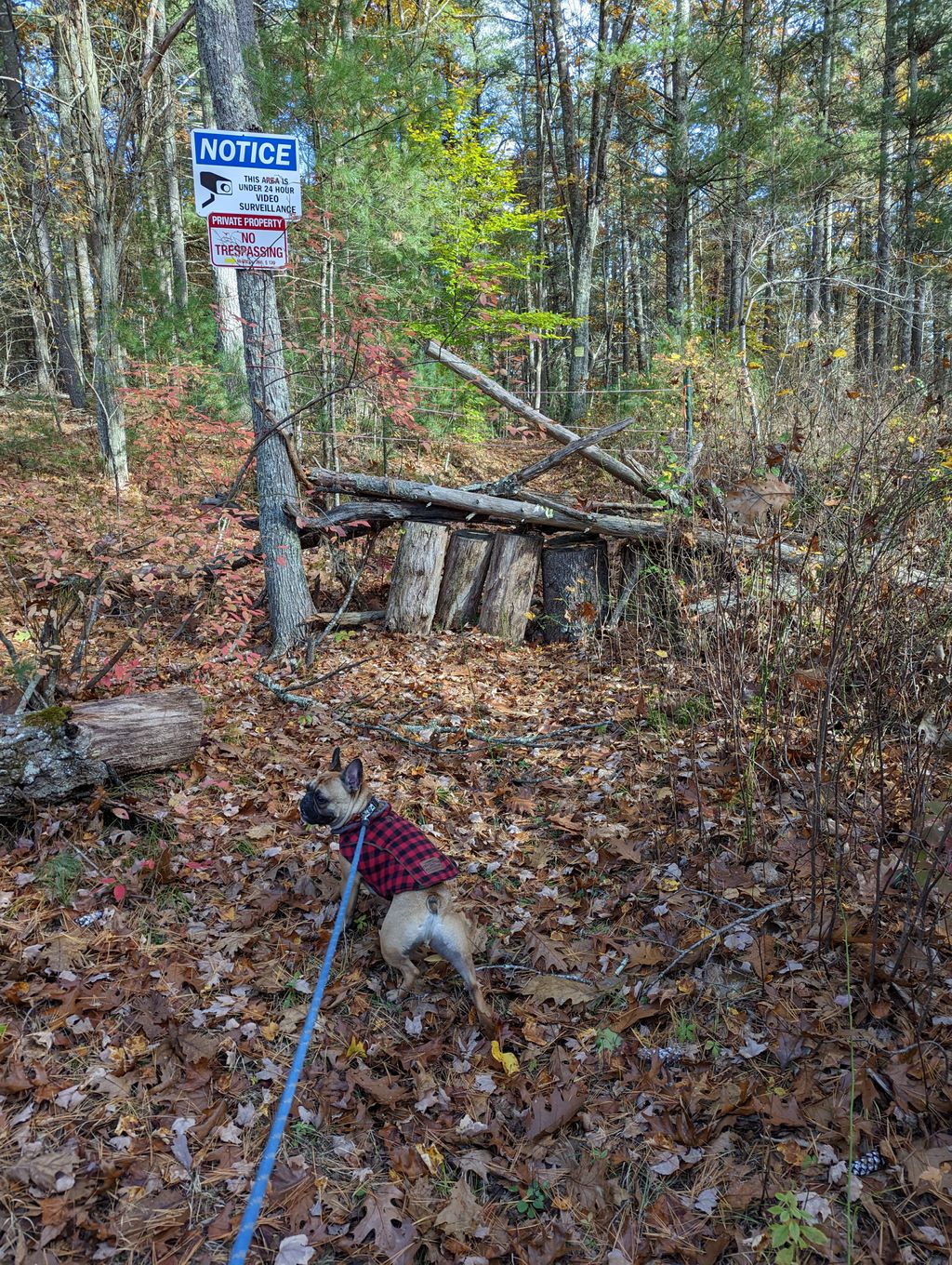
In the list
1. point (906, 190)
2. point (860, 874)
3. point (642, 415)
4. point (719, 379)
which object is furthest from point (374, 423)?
point (906, 190)

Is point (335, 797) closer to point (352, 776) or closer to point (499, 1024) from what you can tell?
point (352, 776)

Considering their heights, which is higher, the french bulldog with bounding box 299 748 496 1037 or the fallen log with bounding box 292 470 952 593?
the fallen log with bounding box 292 470 952 593

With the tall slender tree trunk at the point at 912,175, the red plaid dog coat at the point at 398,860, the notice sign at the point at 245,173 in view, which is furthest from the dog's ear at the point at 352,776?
the tall slender tree trunk at the point at 912,175

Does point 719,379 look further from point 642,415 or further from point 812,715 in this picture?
point 812,715

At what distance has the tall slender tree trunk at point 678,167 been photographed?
46.8ft

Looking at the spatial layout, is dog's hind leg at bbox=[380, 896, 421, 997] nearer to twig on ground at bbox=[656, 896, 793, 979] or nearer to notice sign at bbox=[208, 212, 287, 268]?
twig on ground at bbox=[656, 896, 793, 979]

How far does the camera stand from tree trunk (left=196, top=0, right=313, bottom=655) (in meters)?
5.93

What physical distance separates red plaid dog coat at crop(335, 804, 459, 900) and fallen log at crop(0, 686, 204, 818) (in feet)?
6.11

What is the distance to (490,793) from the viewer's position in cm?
492

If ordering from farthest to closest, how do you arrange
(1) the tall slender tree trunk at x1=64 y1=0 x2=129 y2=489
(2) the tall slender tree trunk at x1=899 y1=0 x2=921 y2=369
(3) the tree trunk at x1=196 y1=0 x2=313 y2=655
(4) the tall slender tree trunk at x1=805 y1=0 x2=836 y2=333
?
(2) the tall slender tree trunk at x1=899 y1=0 x2=921 y2=369 < (4) the tall slender tree trunk at x1=805 y1=0 x2=836 y2=333 < (1) the tall slender tree trunk at x1=64 y1=0 x2=129 y2=489 < (3) the tree trunk at x1=196 y1=0 x2=313 y2=655

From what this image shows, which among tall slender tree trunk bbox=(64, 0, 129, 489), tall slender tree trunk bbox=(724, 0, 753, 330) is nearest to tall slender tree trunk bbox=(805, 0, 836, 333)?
tall slender tree trunk bbox=(724, 0, 753, 330)

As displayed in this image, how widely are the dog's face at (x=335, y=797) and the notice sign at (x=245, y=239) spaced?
433 cm

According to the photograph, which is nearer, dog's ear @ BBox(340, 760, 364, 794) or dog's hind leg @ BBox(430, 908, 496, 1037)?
dog's hind leg @ BBox(430, 908, 496, 1037)

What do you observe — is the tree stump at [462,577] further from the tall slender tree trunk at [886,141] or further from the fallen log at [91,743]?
the tall slender tree trunk at [886,141]
